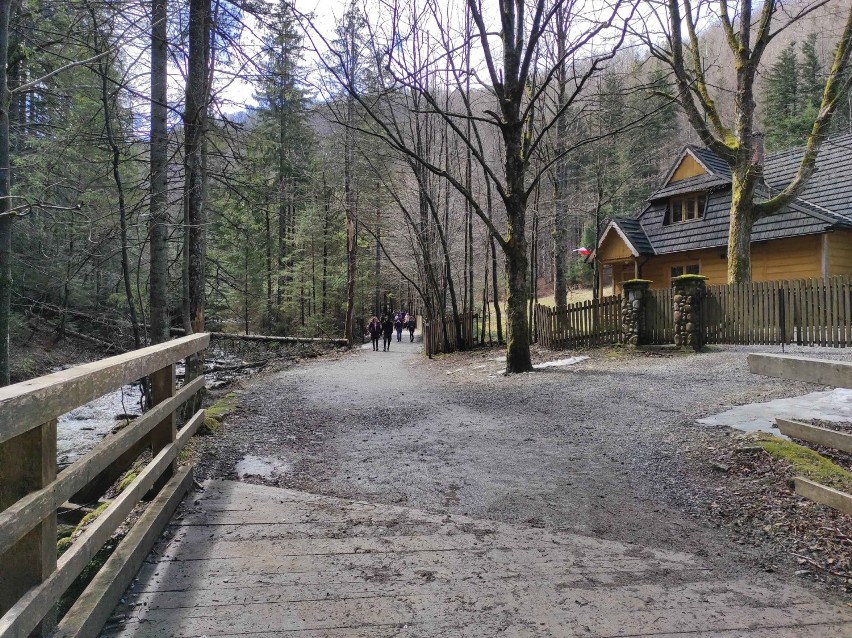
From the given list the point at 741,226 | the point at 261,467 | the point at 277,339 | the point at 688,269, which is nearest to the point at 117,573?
the point at 261,467

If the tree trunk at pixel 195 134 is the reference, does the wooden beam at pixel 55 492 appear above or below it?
below

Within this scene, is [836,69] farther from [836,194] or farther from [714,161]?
[714,161]

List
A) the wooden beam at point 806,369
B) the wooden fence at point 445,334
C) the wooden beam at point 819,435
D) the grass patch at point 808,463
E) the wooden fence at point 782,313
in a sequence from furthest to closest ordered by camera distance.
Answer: the wooden fence at point 445,334, the wooden fence at point 782,313, the grass patch at point 808,463, the wooden beam at point 819,435, the wooden beam at point 806,369

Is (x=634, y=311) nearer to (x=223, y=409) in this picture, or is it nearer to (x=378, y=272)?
(x=223, y=409)

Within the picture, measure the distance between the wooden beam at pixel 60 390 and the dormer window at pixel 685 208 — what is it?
23.2 metres

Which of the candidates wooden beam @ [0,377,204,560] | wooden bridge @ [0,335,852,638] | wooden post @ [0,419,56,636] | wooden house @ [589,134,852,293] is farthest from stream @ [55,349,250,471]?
wooden house @ [589,134,852,293]

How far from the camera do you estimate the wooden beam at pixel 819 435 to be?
324cm

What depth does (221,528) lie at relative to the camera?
3498 mm

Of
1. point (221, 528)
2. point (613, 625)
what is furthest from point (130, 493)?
point (613, 625)

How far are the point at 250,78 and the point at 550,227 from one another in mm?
16296

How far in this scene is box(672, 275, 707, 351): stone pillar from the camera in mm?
13398

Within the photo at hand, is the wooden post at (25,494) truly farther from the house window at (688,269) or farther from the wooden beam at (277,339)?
the house window at (688,269)

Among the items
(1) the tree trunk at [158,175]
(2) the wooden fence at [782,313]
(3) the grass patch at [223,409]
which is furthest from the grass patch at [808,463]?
(2) the wooden fence at [782,313]

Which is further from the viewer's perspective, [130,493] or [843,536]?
[843,536]
